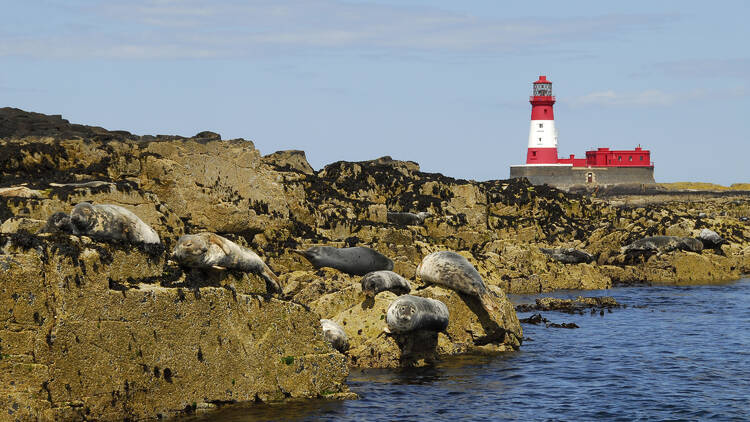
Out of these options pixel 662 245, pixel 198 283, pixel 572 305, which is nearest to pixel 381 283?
pixel 198 283

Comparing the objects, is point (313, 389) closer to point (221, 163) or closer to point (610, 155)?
point (221, 163)

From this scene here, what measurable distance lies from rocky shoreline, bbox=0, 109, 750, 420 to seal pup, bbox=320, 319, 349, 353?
46cm

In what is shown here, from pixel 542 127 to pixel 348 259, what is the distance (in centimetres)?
7997

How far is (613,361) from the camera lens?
2162 centimetres

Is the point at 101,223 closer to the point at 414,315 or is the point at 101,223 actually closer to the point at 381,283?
the point at 414,315

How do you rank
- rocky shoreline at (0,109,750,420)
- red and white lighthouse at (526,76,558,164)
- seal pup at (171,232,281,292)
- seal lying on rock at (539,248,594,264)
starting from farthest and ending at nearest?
1. red and white lighthouse at (526,76,558,164)
2. seal lying on rock at (539,248,594,264)
3. seal pup at (171,232,281,292)
4. rocky shoreline at (0,109,750,420)

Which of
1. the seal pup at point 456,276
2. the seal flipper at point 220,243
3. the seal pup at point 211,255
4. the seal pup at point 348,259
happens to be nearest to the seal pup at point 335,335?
the seal pup at point 211,255

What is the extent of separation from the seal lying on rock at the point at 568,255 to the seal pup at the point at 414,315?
22848mm

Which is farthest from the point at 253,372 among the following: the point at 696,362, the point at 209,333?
the point at 696,362

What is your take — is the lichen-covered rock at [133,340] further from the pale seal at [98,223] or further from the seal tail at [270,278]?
the seal tail at [270,278]

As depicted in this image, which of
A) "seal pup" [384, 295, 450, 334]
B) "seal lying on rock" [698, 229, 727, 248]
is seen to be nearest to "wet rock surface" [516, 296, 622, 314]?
"seal pup" [384, 295, 450, 334]

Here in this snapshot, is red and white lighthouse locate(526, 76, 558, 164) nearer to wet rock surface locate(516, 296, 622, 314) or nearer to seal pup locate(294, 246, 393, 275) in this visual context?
wet rock surface locate(516, 296, 622, 314)

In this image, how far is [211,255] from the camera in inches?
619

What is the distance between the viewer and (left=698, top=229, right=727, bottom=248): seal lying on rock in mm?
47250
